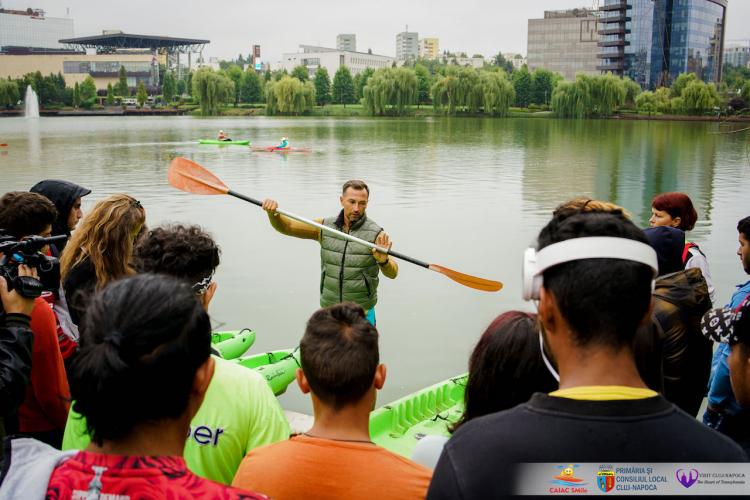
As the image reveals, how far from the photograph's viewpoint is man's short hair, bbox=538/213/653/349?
1.33 meters

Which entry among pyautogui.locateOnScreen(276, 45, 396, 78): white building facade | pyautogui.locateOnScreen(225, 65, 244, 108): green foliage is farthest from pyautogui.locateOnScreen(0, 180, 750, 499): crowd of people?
pyautogui.locateOnScreen(276, 45, 396, 78): white building facade

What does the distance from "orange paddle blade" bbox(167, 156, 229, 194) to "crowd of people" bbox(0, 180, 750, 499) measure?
3.28m

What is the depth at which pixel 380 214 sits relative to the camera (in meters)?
14.6

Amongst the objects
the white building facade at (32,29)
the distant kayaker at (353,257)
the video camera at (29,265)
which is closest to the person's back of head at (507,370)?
the video camera at (29,265)

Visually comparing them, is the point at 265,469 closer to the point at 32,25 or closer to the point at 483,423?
the point at 483,423

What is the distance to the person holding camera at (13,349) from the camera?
6.58ft

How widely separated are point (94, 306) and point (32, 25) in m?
191

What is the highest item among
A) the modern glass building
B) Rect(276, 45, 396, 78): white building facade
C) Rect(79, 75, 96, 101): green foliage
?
Rect(276, 45, 396, 78): white building facade

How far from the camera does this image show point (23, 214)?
10.5 feet

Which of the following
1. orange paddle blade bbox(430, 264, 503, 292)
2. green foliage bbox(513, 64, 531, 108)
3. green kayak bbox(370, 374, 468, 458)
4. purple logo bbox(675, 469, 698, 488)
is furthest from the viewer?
green foliage bbox(513, 64, 531, 108)

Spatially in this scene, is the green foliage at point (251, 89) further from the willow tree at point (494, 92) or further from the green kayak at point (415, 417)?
the green kayak at point (415, 417)

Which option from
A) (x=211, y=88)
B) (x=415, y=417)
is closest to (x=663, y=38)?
(x=211, y=88)

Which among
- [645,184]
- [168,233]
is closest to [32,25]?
[645,184]

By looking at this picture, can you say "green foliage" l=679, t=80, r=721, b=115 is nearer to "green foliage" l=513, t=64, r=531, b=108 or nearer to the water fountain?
"green foliage" l=513, t=64, r=531, b=108
